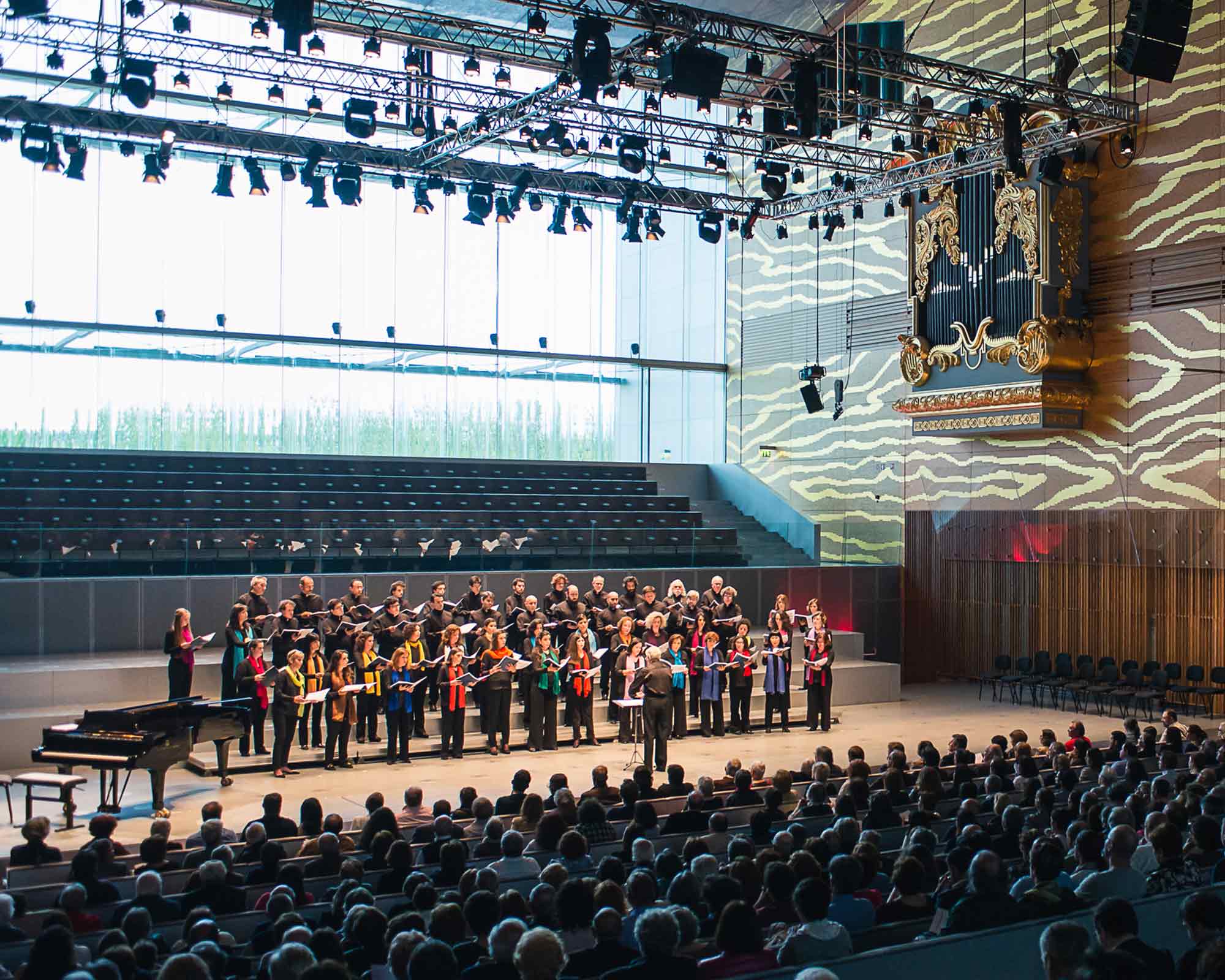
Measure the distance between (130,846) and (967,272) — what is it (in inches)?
557

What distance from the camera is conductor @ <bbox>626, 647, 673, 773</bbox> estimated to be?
12.2m

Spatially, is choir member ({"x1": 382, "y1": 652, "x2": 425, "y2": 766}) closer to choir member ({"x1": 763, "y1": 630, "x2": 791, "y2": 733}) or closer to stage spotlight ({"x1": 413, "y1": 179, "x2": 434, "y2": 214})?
choir member ({"x1": 763, "y1": 630, "x2": 791, "y2": 733})

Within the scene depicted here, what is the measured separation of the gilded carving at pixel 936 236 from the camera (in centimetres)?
1828

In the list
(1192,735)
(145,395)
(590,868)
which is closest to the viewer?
(590,868)

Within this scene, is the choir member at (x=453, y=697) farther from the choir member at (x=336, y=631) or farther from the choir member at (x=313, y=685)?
the choir member at (x=313, y=685)

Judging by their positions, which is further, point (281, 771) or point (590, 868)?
point (281, 771)

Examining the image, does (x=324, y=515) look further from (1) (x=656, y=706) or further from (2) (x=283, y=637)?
(1) (x=656, y=706)


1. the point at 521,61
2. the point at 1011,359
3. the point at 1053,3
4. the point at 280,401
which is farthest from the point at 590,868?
the point at 280,401

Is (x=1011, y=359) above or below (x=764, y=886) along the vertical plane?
above

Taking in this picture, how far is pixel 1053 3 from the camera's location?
57.1 feet

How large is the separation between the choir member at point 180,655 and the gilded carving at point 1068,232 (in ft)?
39.4

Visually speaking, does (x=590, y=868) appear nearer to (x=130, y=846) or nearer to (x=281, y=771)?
(x=130, y=846)

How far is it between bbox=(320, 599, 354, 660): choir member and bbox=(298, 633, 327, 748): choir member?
→ 195 millimetres

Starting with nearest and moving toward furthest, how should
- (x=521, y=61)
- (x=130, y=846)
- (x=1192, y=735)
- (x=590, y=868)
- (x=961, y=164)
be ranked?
(x=590, y=868), (x=130, y=846), (x=1192, y=735), (x=521, y=61), (x=961, y=164)
